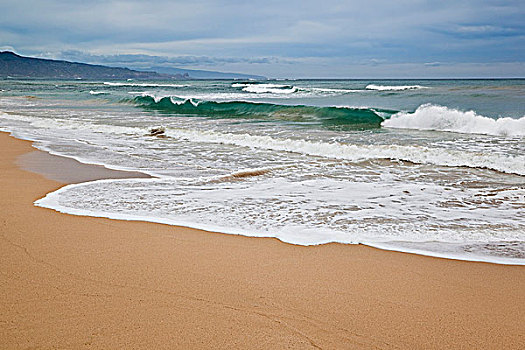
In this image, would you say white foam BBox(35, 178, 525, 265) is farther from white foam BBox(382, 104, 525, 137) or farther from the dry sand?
white foam BBox(382, 104, 525, 137)

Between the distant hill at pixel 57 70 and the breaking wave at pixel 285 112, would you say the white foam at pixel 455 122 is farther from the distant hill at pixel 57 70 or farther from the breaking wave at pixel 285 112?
the distant hill at pixel 57 70

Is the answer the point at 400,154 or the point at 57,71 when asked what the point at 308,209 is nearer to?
the point at 400,154

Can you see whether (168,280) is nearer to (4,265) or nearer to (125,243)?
(125,243)

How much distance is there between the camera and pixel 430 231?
4258 mm

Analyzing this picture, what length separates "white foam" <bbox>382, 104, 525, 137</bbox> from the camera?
1322cm

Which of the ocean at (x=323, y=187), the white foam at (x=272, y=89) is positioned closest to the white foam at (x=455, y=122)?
the ocean at (x=323, y=187)

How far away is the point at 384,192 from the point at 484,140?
726cm

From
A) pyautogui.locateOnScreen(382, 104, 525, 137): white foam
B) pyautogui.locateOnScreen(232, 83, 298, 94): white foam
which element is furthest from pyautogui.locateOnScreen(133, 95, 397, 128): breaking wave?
pyautogui.locateOnScreen(232, 83, 298, 94): white foam

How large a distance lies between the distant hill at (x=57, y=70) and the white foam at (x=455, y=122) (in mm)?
166573

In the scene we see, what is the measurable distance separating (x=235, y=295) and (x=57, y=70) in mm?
194691

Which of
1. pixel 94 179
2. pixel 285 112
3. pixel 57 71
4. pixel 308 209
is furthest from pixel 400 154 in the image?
pixel 57 71

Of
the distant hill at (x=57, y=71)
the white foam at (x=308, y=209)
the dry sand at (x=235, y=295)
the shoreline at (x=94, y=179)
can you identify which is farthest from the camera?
the distant hill at (x=57, y=71)

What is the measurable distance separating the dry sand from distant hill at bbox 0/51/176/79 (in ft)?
582

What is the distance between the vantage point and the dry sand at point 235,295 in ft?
7.55
